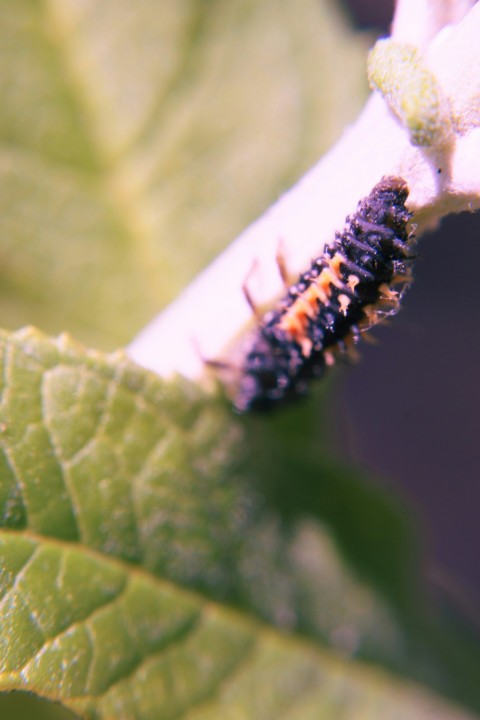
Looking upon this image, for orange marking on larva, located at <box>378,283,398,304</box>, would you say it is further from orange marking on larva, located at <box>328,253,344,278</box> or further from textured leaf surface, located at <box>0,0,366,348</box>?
textured leaf surface, located at <box>0,0,366,348</box>

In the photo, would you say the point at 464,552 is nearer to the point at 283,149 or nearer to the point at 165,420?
the point at 283,149

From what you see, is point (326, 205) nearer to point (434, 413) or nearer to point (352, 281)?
point (352, 281)

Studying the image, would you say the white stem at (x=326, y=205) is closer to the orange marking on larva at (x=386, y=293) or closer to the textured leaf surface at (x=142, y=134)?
the orange marking on larva at (x=386, y=293)

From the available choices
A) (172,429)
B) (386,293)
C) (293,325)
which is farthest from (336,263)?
(172,429)

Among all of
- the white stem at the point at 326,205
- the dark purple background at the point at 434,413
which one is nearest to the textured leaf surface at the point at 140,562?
the white stem at the point at 326,205

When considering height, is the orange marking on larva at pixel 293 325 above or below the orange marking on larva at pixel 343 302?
above

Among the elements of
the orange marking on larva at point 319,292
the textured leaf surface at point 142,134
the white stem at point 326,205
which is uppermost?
the textured leaf surface at point 142,134

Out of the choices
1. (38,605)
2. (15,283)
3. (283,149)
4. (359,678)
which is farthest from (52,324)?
(359,678)
